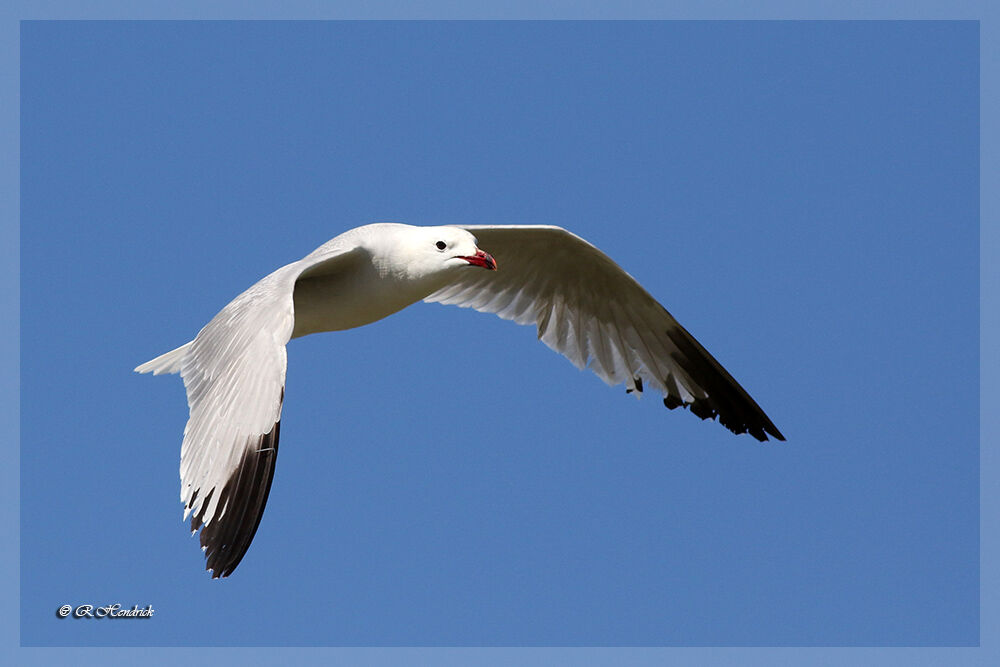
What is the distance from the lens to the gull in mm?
5711

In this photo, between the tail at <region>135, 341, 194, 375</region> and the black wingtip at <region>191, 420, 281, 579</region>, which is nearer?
the black wingtip at <region>191, 420, 281, 579</region>

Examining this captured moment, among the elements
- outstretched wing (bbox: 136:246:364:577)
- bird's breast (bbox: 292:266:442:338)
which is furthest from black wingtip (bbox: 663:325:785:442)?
outstretched wing (bbox: 136:246:364:577)

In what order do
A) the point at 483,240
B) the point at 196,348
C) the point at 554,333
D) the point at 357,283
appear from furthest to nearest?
the point at 554,333 → the point at 483,240 → the point at 357,283 → the point at 196,348

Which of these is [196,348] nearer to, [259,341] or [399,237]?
[259,341]

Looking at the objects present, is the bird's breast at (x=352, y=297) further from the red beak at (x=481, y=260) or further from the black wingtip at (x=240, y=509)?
the black wingtip at (x=240, y=509)

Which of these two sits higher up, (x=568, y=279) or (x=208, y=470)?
(x=568, y=279)

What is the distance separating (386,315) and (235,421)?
5.35ft

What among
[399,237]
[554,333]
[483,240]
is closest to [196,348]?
[399,237]

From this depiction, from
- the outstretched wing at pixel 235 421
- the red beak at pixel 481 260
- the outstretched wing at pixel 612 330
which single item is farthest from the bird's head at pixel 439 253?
the outstretched wing at pixel 612 330

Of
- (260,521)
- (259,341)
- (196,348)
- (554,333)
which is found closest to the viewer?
(260,521)

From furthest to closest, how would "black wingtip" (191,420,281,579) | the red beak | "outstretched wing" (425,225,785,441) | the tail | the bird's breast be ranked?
1. "outstretched wing" (425,225,785,441)
2. the tail
3. the bird's breast
4. the red beak
5. "black wingtip" (191,420,281,579)

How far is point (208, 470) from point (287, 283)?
1.04 m

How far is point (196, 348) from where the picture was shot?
662cm

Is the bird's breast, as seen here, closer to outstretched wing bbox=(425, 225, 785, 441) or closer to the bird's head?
the bird's head
